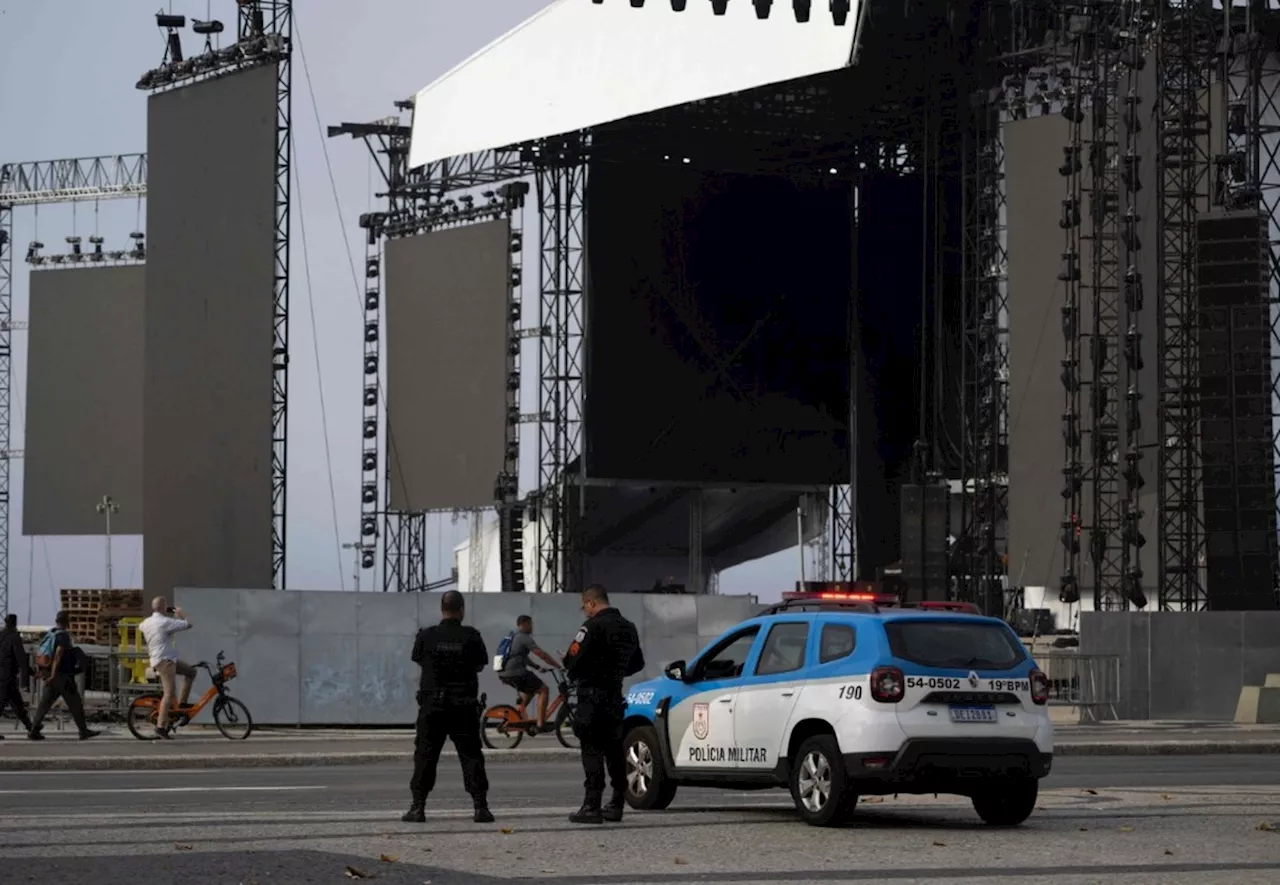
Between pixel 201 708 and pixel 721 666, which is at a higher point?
pixel 721 666

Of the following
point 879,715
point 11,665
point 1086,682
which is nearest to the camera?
point 879,715

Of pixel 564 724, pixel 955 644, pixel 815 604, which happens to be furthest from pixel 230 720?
pixel 955 644

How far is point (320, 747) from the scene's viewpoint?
2583cm

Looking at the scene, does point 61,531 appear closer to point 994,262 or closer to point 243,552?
point 243,552

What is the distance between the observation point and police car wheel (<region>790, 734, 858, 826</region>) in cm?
1423

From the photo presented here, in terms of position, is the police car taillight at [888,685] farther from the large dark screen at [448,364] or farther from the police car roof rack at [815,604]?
the large dark screen at [448,364]

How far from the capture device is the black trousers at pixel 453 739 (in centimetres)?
1434

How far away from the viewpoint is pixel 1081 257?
47562 mm

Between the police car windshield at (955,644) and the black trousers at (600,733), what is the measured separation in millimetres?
1865

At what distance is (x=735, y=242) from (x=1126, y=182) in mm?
15471

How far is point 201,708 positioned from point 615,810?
14370mm

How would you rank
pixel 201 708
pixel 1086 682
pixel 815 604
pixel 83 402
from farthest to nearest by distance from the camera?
pixel 83 402, pixel 1086 682, pixel 201 708, pixel 815 604

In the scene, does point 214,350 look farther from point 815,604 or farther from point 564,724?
point 815,604

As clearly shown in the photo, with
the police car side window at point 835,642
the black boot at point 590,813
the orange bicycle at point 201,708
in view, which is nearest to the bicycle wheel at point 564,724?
the orange bicycle at point 201,708
